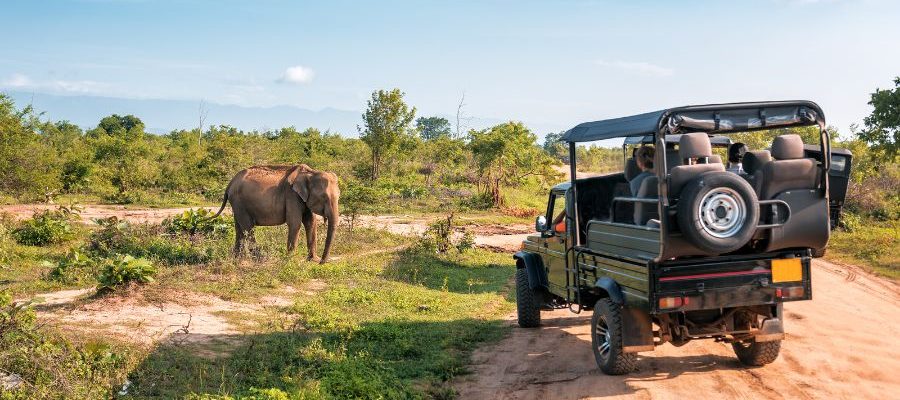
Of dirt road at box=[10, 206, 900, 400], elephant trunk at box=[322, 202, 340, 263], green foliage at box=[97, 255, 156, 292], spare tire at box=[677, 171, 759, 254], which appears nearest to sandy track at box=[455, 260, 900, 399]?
dirt road at box=[10, 206, 900, 400]

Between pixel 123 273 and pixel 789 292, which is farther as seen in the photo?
pixel 123 273

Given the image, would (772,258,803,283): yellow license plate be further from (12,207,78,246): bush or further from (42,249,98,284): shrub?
(12,207,78,246): bush

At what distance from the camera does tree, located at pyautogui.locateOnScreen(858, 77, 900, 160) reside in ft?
62.6

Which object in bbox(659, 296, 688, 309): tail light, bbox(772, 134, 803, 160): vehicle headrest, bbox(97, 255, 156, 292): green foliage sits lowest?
bbox(97, 255, 156, 292): green foliage

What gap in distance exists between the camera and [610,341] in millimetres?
7844

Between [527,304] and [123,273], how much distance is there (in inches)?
226

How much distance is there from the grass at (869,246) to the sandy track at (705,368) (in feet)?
20.2

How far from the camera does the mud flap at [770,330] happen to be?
7.71m

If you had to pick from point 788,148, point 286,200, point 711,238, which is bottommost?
point 286,200

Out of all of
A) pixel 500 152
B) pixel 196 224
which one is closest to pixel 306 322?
pixel 196 224

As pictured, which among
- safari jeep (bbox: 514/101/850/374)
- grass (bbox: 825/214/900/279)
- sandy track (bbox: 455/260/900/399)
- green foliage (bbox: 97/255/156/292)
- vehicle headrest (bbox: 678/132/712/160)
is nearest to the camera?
safari jeep (bbox: 514/101/850/374)

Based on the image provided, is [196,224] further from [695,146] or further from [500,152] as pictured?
[500,152]

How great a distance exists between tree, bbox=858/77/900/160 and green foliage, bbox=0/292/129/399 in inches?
733

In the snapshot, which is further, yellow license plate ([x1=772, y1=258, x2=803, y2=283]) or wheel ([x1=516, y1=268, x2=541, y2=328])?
wheel ([x1=516, y1=268, x2=541, y2=328])
